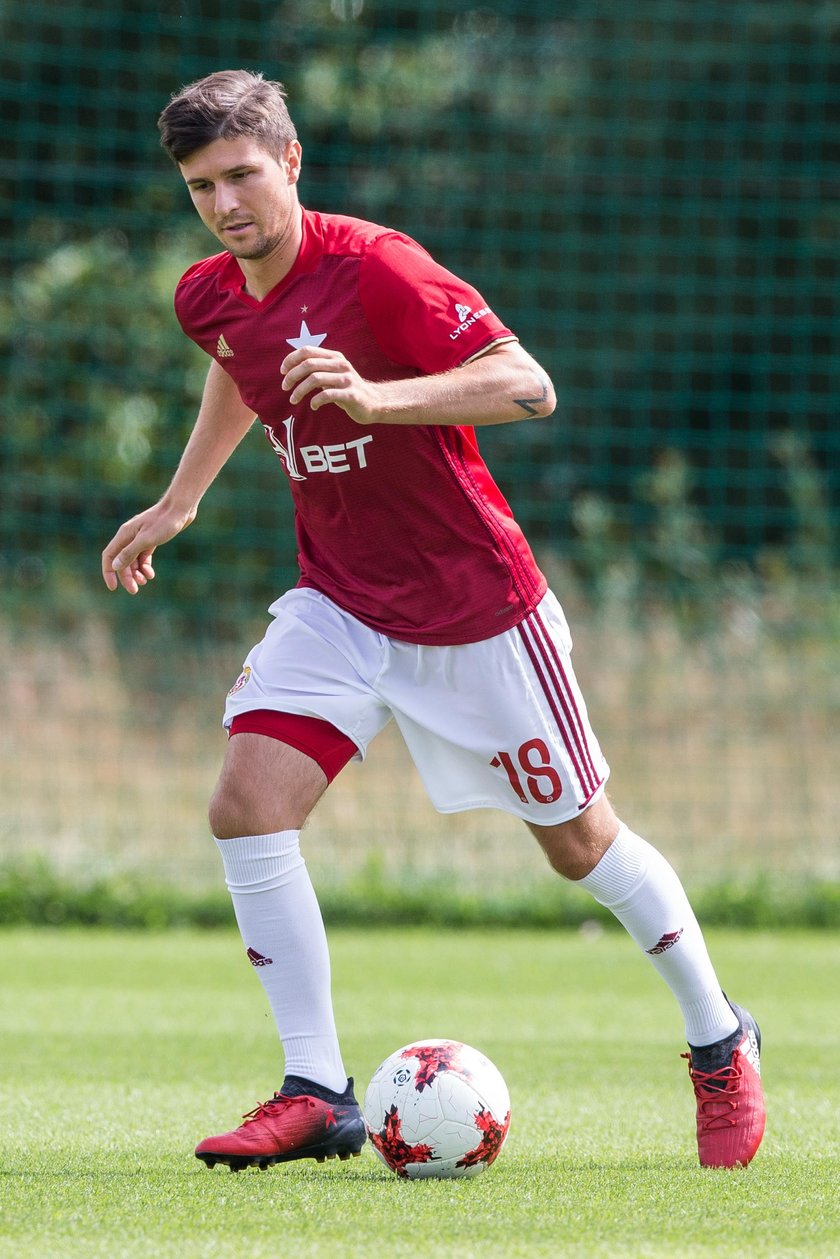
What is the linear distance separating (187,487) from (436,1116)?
1501 mm

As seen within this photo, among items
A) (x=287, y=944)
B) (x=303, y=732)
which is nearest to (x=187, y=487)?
(x=303, y=732)

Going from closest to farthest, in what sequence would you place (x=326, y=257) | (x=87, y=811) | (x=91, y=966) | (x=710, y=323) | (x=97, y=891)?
1. (x=326, y=257)
2. (x=91, y=966)
3. (x=97, y=891)
4. (x=87, y=811)
5. (x=710, y=323)

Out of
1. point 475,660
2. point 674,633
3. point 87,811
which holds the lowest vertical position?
point 87,811

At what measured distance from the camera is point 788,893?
8695 mm

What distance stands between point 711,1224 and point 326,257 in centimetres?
197

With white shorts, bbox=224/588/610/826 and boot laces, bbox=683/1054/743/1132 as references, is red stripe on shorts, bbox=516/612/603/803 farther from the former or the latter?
boot laces, bbox=683/1054/743/1132

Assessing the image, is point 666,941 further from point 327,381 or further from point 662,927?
point 327,381

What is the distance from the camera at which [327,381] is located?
292cm

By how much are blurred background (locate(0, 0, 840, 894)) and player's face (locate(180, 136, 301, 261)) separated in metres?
5.78

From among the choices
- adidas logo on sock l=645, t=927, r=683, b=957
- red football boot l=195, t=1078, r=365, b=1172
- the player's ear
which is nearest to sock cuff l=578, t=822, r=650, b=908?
adidas logo on sock l=645, t=927, r=683, b=957

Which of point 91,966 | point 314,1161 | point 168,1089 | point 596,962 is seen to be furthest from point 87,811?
point 314,1161

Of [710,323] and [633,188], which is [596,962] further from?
[633,188]

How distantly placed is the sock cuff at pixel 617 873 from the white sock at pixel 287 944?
0.58 meters

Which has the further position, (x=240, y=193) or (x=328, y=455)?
(x=328, y=455)
